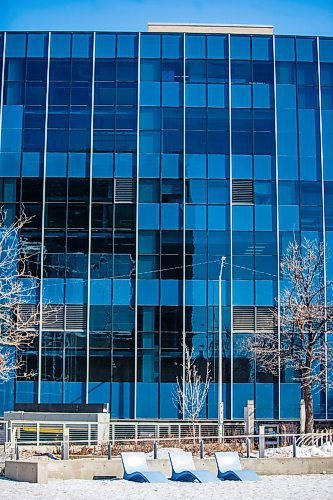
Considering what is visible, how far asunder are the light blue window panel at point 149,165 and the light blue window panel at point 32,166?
5777mm

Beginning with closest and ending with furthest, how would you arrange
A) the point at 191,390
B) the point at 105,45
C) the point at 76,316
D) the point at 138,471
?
the point at 138,471, the point at 191,390, the point at 76,316, the point at 105,45

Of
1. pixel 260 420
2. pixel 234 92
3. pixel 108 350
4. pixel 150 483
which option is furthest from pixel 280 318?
pixel 150 483

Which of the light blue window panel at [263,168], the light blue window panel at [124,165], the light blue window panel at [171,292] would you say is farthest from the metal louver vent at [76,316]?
the light blue window panel at [263,168]

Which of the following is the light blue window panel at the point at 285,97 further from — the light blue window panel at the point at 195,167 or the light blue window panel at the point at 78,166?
the light blue window panel at the point at 78,166

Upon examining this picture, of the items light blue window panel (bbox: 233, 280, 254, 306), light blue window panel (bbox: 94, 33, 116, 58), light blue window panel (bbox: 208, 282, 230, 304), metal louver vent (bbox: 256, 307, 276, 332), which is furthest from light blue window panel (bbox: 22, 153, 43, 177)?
metal louver vent (bbox: 256, 307, 276, 332)

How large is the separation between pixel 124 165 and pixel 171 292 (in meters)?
7.79

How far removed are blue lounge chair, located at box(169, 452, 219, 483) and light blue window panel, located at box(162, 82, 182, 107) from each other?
1111 inches

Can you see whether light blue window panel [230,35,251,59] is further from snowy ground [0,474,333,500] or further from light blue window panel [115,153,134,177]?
snowy ground [0,474,333,500]

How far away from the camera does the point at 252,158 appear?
163 feet

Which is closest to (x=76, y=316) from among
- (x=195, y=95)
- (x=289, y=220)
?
(x=289, y=220)

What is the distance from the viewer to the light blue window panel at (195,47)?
51.1m

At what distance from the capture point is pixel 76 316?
158 ft

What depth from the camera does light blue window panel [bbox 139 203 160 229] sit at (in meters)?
48.8

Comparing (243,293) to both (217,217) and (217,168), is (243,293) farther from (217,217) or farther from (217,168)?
(217,168)
